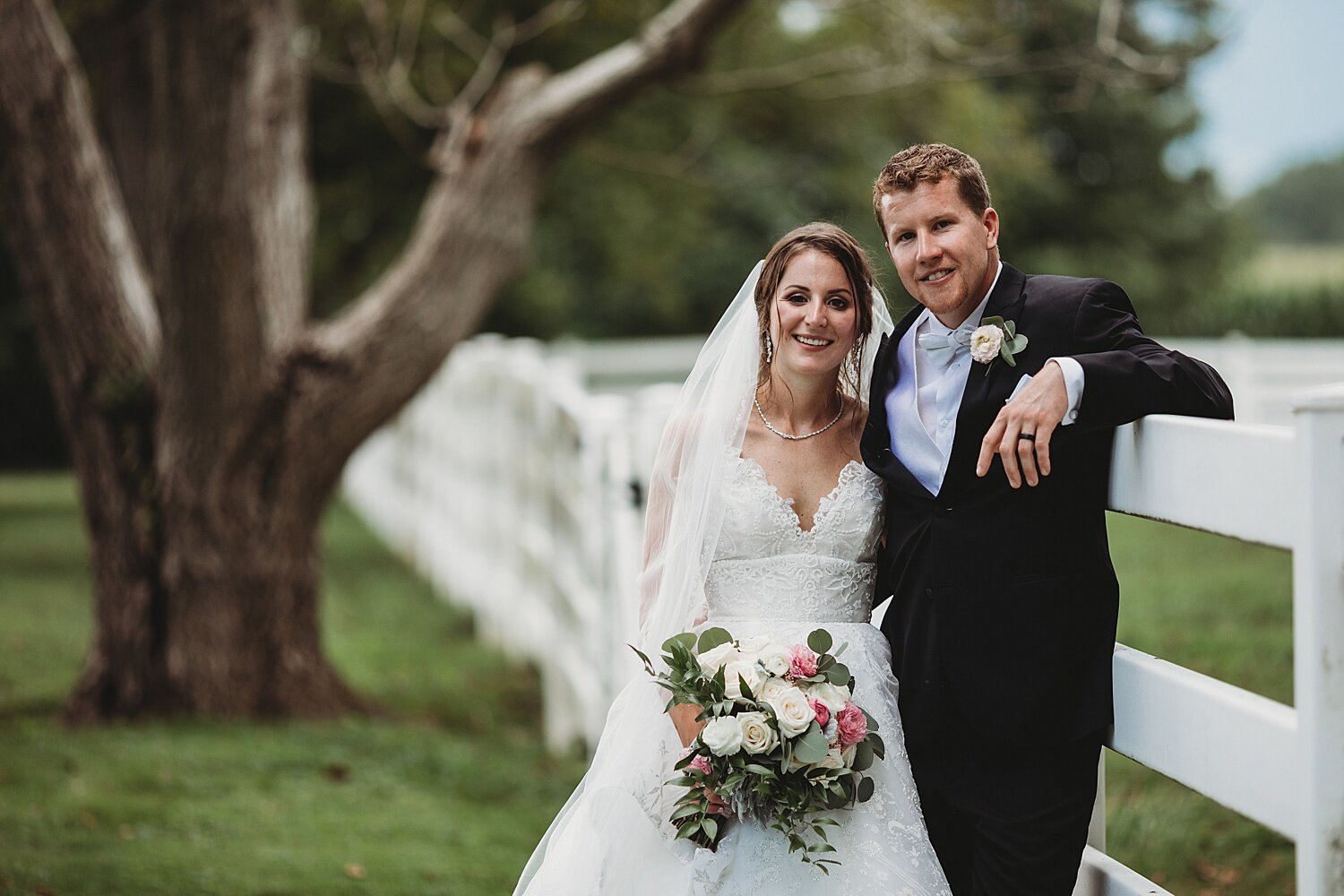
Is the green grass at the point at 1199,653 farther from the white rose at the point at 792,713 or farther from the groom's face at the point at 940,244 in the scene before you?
the groom's face at the point at 940,244

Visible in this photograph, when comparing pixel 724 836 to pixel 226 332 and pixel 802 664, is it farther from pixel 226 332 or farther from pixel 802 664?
pixel 226 332

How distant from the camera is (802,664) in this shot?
288 cm

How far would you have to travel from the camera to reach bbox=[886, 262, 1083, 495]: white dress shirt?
2.79m

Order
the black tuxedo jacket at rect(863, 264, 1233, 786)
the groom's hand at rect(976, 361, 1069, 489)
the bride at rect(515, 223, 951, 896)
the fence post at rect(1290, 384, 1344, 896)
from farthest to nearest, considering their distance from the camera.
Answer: the bride at rect(515, 223, 951, 896) < the black tuxedo jacket at rect(863, 264, 1233, 786) < the groom's hand at rect(976, 361, 1069, 489) < the fence post at rect(1290, 384, 1344, 896)

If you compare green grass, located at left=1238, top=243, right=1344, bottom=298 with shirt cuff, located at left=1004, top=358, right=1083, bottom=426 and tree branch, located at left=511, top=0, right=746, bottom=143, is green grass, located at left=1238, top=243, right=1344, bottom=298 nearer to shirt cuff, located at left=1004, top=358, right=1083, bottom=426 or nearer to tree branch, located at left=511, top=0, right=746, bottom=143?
tree branch, located at left=511, top=0, right=746, bottom=143

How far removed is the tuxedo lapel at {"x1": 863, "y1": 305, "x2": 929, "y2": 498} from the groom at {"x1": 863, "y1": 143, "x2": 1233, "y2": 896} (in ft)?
0.36

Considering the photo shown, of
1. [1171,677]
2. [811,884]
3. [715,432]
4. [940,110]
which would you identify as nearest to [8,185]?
[715,432]

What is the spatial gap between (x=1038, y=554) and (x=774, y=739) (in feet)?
2.12

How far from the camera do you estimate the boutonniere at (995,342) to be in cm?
260

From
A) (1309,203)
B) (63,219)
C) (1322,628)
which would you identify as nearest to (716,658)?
(1322,628)

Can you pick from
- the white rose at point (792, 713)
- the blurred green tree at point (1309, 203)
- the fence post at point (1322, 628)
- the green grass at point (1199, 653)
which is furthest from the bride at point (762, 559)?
the blurred green tree at point (1309, 203)

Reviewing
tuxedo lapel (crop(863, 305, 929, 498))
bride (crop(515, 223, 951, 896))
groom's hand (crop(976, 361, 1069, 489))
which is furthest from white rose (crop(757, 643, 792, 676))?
groom's hand (crop(976, 361, 1069, 489))

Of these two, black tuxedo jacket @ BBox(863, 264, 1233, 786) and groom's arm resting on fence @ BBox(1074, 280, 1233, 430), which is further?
black tuxedo jacket @ BBox(863, 264, 1233, 786)

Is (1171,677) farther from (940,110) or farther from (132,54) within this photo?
(940,110)
